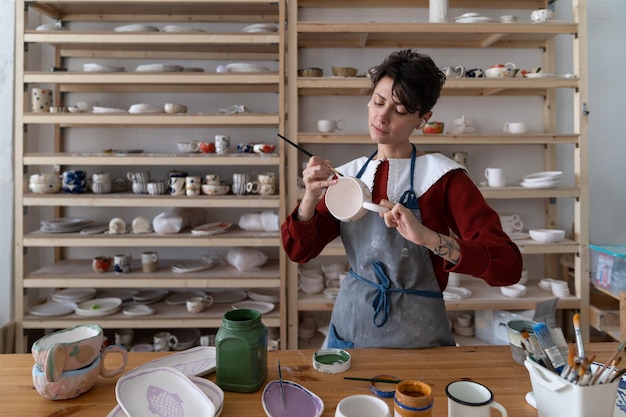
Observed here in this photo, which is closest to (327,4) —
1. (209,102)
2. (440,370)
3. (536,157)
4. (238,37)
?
(238,37)

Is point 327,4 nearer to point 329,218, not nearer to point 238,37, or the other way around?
point 238,37

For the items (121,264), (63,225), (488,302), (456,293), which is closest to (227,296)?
(121,264)

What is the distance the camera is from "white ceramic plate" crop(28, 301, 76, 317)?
8.51 feet

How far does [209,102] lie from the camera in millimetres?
2957

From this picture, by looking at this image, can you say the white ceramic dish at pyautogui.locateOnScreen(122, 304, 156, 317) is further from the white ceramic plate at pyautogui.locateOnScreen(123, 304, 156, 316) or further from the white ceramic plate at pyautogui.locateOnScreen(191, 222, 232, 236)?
the white ceramic plate at pyautogui.locateOnScreen(191, 222, 232, 236)

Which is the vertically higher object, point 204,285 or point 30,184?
point 30,184

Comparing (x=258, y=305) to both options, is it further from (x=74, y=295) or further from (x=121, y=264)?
(x=74, y=295)

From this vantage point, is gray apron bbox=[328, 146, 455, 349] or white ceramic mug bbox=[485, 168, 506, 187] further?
white ceramic mug bbox=[485, 168, 506, 187]

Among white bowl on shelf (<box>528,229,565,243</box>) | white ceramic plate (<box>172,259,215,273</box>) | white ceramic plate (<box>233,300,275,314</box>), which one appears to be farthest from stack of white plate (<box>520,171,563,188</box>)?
white ceramic plate (<box>172,259,215,273</box>)

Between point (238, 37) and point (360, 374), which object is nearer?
point (360, 374)

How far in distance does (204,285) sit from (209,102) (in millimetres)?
1192

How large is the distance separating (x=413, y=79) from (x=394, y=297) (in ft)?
2.15

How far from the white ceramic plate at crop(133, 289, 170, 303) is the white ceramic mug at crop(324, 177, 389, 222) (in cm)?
186

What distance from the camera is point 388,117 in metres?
1.35
